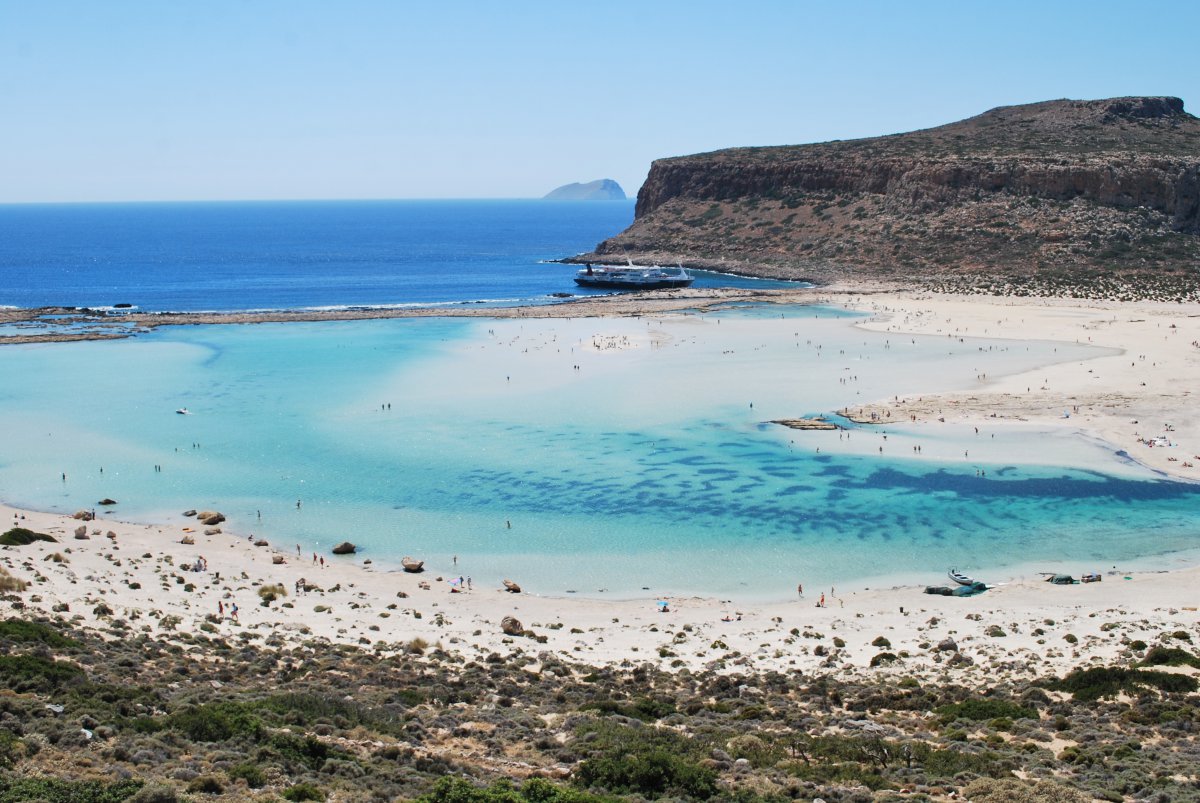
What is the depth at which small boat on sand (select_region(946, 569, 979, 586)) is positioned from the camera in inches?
1154

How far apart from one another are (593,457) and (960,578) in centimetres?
1667

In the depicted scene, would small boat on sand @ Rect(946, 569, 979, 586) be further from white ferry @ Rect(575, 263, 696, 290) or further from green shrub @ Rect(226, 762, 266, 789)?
white ferry @ Rect(575, 263, 696, 290)

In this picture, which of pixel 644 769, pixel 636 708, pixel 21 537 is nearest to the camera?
pixel 644 769

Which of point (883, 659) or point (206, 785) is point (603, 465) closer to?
point (883, 659)

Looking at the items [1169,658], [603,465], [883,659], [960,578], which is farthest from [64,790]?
[603,465]

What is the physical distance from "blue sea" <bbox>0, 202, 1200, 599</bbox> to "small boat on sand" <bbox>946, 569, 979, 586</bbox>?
39 centimetres

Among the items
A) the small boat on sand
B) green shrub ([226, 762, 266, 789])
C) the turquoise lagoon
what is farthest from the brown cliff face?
green shrub ([226, 762, 266, 789])

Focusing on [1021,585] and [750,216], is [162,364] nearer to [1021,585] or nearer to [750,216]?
[1021,585]

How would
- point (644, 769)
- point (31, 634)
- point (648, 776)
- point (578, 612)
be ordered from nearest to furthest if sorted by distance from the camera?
point (648, 776), point (644, 769), point (31, 634), point (578, 612)

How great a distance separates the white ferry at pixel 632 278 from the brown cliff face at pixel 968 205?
10536 millimetres

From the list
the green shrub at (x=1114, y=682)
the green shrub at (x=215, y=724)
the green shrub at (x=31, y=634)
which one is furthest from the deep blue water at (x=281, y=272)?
the green shrub at (x=215, y=724)

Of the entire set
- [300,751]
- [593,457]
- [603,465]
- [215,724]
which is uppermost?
[593,457]

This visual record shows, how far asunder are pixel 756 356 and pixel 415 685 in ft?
143

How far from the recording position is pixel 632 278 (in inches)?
4119
